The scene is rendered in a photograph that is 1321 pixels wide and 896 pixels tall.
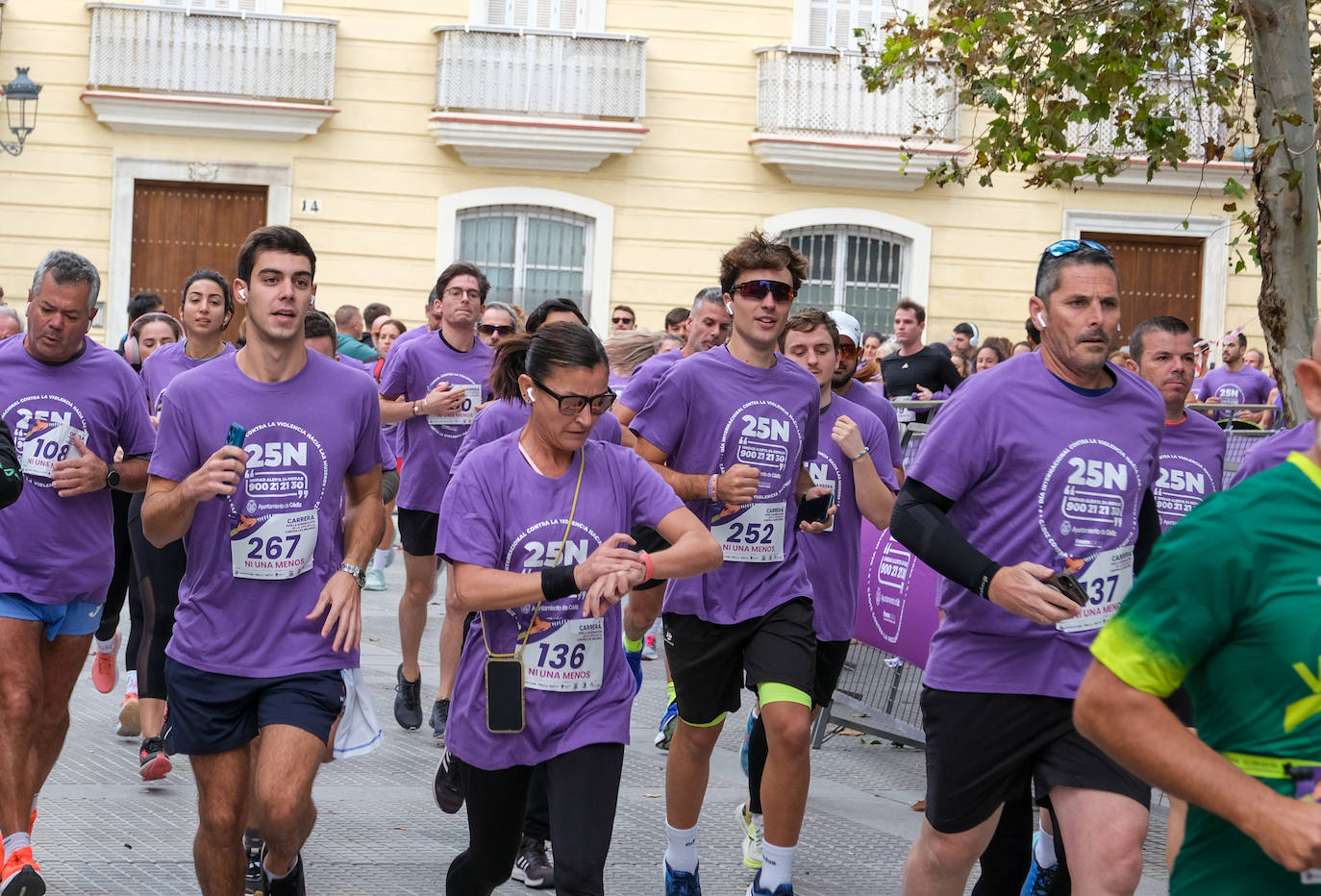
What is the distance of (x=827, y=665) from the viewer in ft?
20.6

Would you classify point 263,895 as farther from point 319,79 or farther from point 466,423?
point 319,79

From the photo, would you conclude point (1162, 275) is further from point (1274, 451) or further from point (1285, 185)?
point (1274, 451)

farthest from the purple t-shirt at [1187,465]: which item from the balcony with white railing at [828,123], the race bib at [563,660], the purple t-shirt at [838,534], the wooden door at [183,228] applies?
the wooden door at [183,228]

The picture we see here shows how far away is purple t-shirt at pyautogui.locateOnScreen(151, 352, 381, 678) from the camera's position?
473 cm

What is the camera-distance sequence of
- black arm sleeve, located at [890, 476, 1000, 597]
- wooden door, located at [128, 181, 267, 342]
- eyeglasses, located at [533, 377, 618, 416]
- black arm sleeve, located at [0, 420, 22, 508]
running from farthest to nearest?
wooden door, located at [128, 181, 267, 342]
eyeglasses, located at [533, 377, 618, 416]
black arm sleeve, located at [890, 476, 1000, 597]
black arm sleeve, located at [0, 420, 22, 508]

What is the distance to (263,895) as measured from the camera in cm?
502

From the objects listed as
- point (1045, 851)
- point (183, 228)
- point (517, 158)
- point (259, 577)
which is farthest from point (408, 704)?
point (183, 228)

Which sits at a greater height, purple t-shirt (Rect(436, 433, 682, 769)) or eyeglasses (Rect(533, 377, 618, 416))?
eyeglasses (Rect(533, 377, 618, 416))

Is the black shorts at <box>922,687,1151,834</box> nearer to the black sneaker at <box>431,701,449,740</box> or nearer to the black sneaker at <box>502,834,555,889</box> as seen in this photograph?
the black sneaker at <box>502,834,555,889</box>

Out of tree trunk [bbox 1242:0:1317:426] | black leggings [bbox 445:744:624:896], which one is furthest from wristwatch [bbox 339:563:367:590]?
tree trunk [bbox 1242:0:1317:426]

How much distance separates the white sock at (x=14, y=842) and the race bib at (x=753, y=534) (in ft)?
7.78

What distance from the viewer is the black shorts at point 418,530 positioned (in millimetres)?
8758

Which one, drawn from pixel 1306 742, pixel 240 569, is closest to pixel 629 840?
pixel 240 569

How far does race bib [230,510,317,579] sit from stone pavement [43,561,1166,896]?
148cm
